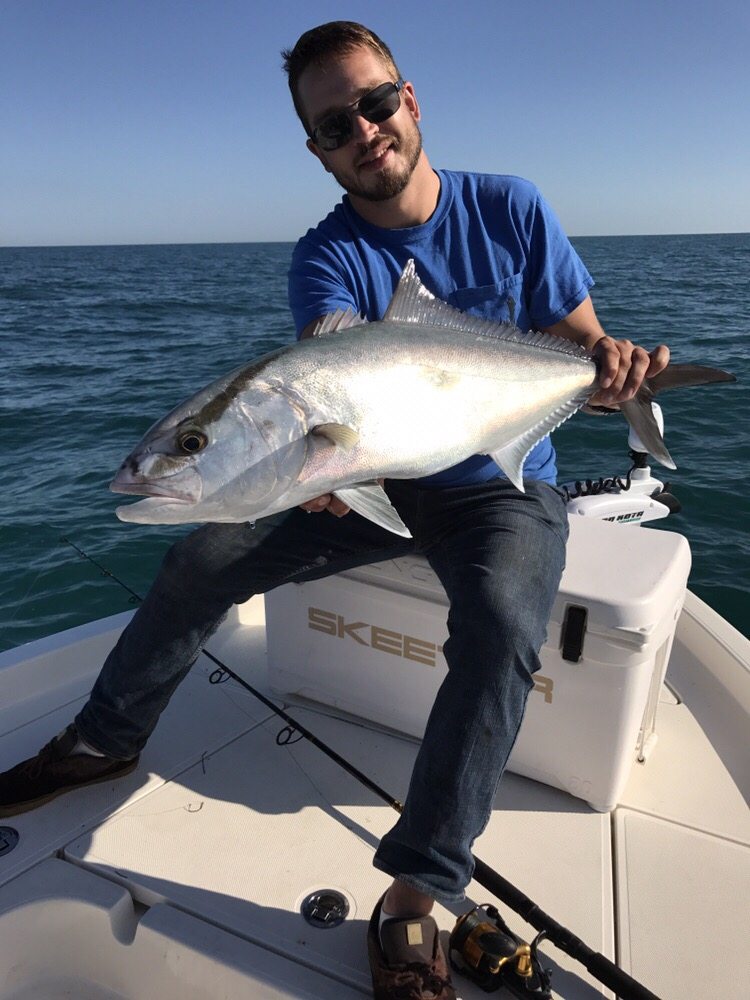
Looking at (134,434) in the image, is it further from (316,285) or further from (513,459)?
(513,459)

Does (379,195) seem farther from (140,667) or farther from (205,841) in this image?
(205,841)

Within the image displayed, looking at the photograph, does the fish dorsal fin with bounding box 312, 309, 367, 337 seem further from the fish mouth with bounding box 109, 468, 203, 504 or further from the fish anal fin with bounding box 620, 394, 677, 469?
the fish anal fin with bounding box 620, 394, 677, 469

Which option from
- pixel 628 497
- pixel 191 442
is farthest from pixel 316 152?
pixel 628 497

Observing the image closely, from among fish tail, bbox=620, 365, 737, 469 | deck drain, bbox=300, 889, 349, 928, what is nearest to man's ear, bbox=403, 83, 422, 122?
fish tail, bbox=620, 365, 737, 469

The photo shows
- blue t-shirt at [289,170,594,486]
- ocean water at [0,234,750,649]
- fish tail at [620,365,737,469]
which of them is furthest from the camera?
ocean water at [0,234,750,649]

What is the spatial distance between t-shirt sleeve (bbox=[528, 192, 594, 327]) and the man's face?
543 millimetres

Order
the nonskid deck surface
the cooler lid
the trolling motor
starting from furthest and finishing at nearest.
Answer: the trolling motor
the cooler lid
the nonskid deck surface

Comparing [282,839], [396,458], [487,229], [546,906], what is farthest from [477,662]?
[487,229]

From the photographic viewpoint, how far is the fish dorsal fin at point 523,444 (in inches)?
Result: 92.4

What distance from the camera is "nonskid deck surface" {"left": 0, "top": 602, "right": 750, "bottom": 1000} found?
6.22 ft

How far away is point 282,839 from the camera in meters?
2.32

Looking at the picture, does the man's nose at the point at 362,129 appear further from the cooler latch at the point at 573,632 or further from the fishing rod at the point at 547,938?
the fishing rod at the point at 547,938

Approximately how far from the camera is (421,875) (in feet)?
5.94

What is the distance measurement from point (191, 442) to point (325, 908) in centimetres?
138
